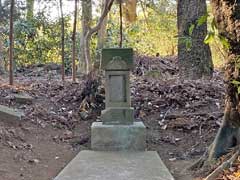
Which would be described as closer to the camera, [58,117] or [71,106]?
[58,117]

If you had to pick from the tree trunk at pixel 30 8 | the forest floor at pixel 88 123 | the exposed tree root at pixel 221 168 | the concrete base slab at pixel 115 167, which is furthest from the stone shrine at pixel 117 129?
the tree trunk at pixel 30 8

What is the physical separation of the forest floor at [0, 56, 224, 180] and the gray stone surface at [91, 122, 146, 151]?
1.09ft

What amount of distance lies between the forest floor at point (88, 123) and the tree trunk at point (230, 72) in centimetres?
60

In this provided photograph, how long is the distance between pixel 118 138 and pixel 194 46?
4.12 metres

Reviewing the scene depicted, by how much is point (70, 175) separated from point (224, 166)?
5.62 feet

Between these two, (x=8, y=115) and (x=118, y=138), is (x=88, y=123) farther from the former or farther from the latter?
(x=8, y=115)

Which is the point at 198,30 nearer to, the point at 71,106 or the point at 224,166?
the point at 71,106

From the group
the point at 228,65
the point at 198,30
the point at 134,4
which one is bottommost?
the point at 228,65

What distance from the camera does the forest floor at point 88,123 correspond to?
19.5 feet

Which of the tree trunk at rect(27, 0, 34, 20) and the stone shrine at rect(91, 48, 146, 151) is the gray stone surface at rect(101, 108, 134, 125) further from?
the tree trunk at rect(27, 0, 34, 20)

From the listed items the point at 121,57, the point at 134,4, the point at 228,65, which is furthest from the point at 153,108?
the point at 134,4

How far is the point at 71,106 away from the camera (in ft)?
29.6

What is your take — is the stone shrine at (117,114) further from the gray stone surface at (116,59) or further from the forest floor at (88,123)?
the forest floor at (88,123)

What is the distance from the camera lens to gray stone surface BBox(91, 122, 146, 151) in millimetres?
6781
